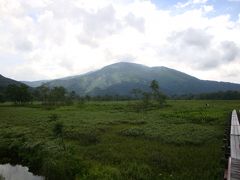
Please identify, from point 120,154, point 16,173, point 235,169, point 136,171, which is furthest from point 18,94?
point 235,169

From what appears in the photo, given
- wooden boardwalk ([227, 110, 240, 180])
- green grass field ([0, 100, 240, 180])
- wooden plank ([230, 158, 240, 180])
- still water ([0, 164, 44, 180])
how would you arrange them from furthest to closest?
still water ([0, 164, 44, 180]) < green grass field ([0, 100, 240, 180]) < wooden boardwalk ([227, 110, 240, 180]) < wooden plank ([230, 158, 240, 180])

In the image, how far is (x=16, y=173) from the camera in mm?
26156

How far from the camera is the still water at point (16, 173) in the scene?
24931mm

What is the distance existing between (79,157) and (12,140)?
1467 cm

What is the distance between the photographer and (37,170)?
2589 cm

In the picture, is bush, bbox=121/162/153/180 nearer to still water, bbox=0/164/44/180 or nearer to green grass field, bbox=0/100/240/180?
green grass field, bbox=0/100/240/180

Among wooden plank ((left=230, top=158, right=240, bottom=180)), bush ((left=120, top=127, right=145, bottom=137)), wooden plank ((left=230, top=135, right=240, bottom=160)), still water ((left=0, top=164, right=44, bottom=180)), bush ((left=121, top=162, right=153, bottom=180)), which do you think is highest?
wooden plank ((left=230, top=135, right=240, bottom=160))

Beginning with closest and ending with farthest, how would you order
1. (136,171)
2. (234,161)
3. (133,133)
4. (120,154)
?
1. (234,161)
2. (136,171)
3. (120,154)
4. (133,133)

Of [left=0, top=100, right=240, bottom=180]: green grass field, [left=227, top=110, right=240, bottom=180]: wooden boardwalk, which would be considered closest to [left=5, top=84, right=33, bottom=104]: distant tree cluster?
[left=0, top=100, right=240, bottom=180]: green grass field

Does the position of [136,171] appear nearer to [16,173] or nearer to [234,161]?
[234,161]

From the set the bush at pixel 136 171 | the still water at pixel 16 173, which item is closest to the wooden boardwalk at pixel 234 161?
the bush at pixel 136 171

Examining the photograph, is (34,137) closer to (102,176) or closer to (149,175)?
(102,176)

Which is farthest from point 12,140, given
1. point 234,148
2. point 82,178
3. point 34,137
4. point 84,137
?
point 234,148

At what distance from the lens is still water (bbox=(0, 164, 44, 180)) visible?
24.9m
